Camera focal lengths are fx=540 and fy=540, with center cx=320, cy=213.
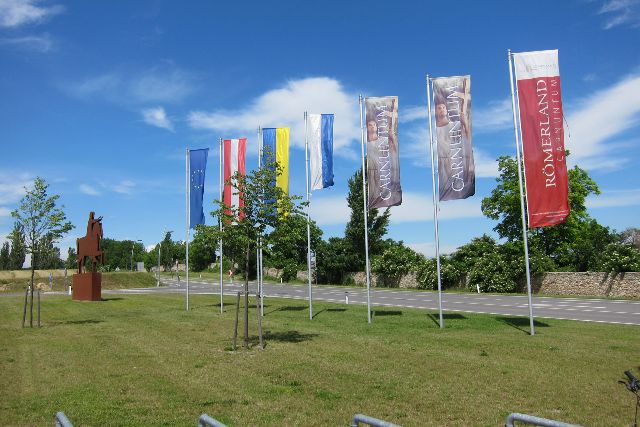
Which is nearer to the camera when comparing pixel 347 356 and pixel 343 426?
pixel 343 426

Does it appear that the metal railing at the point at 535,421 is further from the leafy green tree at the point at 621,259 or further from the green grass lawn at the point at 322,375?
the leafy green tree at the point at 621,259

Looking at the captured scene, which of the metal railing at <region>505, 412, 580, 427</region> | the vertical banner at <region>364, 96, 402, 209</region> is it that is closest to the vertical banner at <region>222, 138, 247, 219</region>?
the vertical banner at <region>364, 96, 402, 209</region>

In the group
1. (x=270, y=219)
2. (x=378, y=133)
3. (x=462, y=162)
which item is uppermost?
(x=378, y=133)

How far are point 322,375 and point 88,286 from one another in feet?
99.5

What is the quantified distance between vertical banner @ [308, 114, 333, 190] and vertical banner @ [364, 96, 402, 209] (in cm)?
180

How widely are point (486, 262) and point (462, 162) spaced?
29512 mm

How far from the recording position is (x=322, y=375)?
32.9ft

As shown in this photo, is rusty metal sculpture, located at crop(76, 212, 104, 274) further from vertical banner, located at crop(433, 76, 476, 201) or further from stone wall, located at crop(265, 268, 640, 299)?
stone wall, located at crop(265, 268, 640, 299)

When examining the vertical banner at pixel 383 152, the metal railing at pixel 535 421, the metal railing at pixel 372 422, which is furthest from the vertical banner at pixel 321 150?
the metal railing at pixel 535 421

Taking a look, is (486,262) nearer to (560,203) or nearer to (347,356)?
(560,203)

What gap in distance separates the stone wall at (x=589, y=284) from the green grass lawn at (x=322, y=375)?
66.8 feet

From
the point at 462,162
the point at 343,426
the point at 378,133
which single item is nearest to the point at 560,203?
the point at 462,162

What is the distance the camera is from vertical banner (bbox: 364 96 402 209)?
18.5 metres

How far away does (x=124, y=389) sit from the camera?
903 centimetres
